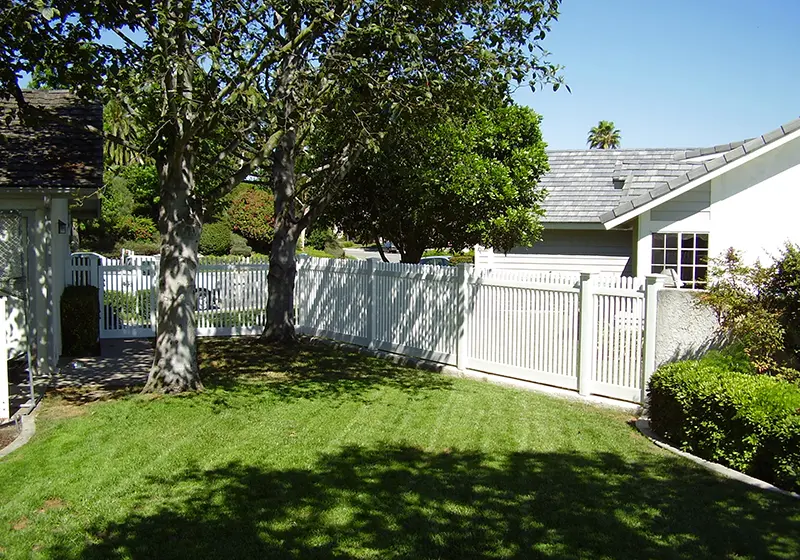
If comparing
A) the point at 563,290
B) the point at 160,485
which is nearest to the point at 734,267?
the point at 563,290

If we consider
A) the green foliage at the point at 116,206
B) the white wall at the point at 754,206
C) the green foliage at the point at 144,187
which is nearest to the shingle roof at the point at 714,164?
the white wall at the point at 754,206

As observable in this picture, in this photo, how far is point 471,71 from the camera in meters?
11.5

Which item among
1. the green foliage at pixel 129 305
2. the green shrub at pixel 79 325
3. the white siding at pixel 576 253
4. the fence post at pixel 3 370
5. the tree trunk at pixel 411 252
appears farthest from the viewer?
the white siding at pixel 576 253

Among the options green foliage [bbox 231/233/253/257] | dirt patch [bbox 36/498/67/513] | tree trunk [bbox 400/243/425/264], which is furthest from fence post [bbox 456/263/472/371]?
green foliage [bbox 231/233/253/257]

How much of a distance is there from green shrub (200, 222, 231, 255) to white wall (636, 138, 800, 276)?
29527 mm

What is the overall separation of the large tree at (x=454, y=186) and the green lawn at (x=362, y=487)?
6870 millimetres

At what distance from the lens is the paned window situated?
1360cm

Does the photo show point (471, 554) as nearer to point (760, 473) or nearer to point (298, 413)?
point (760, 473)

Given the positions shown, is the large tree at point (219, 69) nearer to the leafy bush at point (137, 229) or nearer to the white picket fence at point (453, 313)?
the white picket fence at point (453, 313)

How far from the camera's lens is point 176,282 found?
32.7 feet

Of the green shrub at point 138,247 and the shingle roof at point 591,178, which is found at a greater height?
the shingle roof at point 591,178

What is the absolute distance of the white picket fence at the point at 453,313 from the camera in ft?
31.6

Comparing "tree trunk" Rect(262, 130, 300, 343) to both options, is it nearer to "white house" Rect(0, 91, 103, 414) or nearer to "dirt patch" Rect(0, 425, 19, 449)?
"white house" Rect(0, 91, 103, 414)

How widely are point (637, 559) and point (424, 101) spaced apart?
7.47 m
